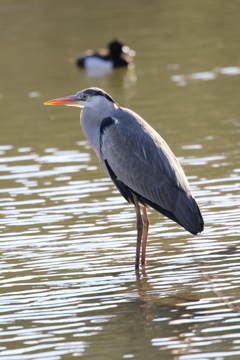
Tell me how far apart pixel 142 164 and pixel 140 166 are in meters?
0.03

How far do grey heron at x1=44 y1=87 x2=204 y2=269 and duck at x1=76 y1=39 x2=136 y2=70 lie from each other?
1272 centimetres

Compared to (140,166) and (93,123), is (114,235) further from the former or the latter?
(93,123)

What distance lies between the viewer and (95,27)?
26.6 meters

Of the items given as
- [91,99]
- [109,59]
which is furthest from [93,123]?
[109,59]

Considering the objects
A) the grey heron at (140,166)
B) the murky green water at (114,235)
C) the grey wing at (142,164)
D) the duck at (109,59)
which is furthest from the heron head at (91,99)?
the duck at (109,59)

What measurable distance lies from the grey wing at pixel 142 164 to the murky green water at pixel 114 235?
1.83ft

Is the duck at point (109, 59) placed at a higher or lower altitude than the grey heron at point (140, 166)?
lower

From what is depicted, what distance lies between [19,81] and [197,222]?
1241 centimetres

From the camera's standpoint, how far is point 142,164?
7.42 meters

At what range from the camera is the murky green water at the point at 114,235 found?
18.4 ft

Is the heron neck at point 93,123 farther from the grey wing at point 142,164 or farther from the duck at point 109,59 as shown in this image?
the duck at point 109,59

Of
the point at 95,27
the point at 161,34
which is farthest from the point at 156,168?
the point at 95,27

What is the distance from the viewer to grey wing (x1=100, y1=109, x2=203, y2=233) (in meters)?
7.18

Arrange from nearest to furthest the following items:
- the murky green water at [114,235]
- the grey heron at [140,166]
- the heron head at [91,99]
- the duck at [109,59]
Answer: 1. the murky green water at [114,235]
2. the grey heron at [140,166]
3. the heron head at [91,99]
4. the duck at [109,59]
